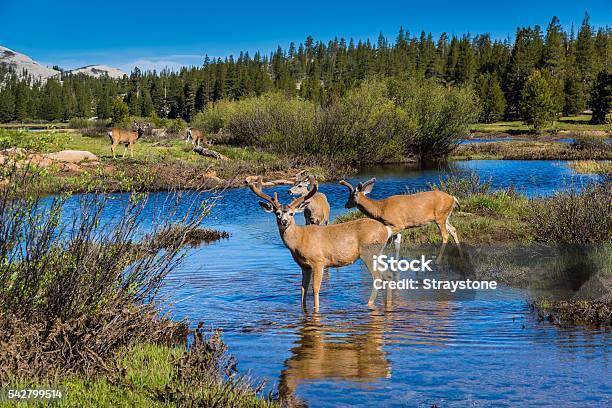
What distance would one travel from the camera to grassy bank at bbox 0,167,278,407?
6.80 meters

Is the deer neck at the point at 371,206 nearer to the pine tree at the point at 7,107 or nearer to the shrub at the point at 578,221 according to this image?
the shrub at the point at 578,221

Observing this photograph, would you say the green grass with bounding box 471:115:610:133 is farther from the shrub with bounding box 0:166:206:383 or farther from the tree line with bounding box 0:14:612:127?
the shrub with bounding box 0:166:206:383

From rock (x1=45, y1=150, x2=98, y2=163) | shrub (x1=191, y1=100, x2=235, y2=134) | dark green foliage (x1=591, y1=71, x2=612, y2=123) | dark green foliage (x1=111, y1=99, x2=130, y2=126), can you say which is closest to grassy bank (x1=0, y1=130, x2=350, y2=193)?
rock (x1=45, y1=150, x2=98, y2=163)

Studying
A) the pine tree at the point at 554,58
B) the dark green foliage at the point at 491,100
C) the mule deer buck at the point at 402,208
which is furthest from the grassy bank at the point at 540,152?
the pine tree at the point at 554,58

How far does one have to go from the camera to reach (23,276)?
25.6 ft

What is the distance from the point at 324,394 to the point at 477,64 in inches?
5148

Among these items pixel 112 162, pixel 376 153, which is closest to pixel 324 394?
pixel 112 162

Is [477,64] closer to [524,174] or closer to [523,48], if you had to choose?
[523,48]

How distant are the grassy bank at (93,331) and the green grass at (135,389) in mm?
11

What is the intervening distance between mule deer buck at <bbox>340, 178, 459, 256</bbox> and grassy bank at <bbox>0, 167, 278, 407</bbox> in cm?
708

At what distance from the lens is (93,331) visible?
7.41 meters

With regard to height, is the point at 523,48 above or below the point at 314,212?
above

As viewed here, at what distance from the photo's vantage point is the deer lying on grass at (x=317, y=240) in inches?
451

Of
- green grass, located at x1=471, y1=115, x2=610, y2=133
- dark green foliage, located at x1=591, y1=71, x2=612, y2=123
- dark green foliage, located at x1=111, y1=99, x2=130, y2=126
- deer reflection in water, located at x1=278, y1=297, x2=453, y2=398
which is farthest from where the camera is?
dark green foliage, located at x1=591, y1=71, x2=612, y2=123
